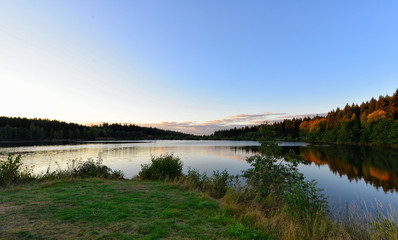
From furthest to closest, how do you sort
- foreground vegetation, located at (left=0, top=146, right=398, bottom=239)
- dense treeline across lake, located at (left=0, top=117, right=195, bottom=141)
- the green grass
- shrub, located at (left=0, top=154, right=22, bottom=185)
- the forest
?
dense treeline across lake, located at (left=0, top=117, right=195, bottom=141)
the forest
shrub, located at (left=0, top=154, right=22, bottom=185)
foreground vegetation, located at (left=0, top=146, right=398, bottom=239)
the green grass

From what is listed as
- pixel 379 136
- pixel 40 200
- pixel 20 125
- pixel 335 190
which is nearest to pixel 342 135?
pixel 379 136

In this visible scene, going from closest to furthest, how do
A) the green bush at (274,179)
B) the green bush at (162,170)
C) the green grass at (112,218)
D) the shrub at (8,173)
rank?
the green grass at (112,218) → the green bush at (274,179) → the shrub at (8,173) → the green bush at (162,170)

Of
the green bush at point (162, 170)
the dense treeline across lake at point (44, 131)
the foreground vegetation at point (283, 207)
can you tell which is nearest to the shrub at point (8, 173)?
the green bush at point (162, 170)

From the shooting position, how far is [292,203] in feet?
24.8

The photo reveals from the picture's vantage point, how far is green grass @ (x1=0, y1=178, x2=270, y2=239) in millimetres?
4902

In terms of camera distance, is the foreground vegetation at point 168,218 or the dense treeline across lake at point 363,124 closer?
the foreground vegetation at point 168,218

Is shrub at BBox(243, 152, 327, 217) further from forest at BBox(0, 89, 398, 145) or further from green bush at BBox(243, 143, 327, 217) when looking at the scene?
forest at BBox(0, 89, 398, 145)

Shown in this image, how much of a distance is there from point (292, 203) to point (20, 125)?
158 meters

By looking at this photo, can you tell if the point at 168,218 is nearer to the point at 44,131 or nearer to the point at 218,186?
the point at 218,186

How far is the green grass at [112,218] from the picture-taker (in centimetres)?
490

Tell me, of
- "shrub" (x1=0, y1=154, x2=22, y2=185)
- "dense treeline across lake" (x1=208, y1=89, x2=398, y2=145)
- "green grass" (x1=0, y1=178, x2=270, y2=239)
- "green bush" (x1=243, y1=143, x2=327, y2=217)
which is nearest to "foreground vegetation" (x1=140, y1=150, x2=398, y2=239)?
"green bush" (x1=243, y1=143, x2=327, y2=217)

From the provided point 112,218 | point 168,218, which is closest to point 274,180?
point 168,218

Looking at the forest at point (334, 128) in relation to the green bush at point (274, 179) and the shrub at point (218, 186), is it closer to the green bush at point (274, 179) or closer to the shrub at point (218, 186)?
the green bush at point (274, 179)

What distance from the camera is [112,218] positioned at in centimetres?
591
